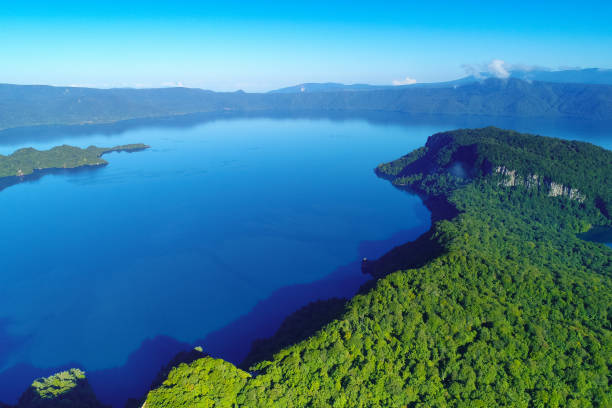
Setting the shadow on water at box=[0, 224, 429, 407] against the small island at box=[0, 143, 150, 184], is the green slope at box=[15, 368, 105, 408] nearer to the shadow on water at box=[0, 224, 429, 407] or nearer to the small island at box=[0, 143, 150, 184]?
the shadow on water at box=[0, 224, 429, 407]

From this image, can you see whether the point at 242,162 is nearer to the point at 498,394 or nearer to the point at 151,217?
the point at 151,217

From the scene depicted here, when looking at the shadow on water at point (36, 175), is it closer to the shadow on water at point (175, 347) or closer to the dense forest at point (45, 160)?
the dense forest at point (45, 160)

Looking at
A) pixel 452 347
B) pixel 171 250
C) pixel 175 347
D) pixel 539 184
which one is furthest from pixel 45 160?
pixel 539 184

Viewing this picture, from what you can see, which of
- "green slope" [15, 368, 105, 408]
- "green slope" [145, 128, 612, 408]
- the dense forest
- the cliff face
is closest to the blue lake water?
"green slope" [15, 368, 105, 408]

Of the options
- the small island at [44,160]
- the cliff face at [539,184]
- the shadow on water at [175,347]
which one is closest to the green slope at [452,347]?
the shadow on water at [175,347]

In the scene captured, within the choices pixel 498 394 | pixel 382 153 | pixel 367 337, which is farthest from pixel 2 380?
pixel 382 153

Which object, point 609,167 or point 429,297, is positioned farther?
point 609,167
